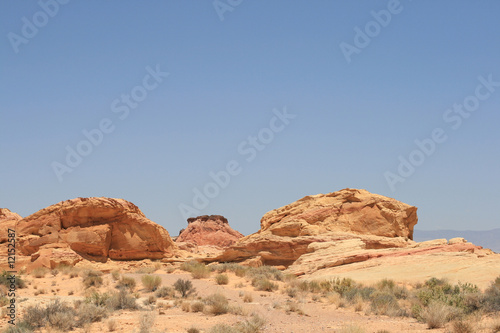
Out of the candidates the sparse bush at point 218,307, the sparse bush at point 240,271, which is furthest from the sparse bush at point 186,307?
the sparse bush at point 240,271

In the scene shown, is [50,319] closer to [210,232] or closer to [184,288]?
[184,288]

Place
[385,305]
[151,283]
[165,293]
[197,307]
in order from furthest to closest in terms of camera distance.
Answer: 1. [151,283]
2. [165,293]
3. [197,307]
4. [385,305]

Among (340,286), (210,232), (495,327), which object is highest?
(210,232)

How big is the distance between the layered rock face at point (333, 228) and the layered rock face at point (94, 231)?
4859 millimetres

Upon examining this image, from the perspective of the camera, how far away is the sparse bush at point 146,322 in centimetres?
1019

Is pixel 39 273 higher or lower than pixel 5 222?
lower

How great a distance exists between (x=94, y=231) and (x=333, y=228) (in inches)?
537

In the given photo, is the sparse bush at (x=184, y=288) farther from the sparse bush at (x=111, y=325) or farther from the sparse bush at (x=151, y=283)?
the sparse bush at (x=111, y=325)

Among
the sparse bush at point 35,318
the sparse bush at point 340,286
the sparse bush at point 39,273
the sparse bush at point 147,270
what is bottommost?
the sparse bush at point 340,286

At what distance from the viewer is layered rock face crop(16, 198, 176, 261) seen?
25.0 m

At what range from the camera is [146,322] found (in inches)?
424

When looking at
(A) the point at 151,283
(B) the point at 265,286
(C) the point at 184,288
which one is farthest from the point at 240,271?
(C) the point at 184,288

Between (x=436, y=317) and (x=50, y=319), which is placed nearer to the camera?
(x=436, y=317)

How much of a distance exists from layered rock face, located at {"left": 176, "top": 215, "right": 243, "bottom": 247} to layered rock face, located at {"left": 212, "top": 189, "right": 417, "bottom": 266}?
24.7 metres
